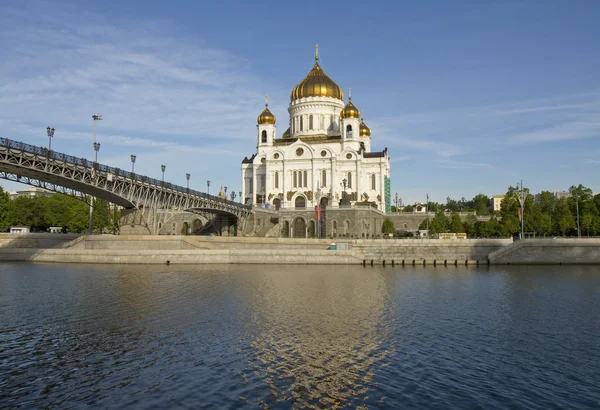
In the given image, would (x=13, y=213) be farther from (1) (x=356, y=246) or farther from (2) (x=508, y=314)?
(2) (x=508, y=314)

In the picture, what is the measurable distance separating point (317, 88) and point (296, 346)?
8039cm

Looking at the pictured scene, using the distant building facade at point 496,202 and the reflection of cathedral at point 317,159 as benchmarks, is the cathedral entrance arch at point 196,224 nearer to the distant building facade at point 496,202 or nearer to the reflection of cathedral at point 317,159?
the reflection of cathedral at point 317,159

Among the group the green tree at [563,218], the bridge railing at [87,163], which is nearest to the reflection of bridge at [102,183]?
the bridge railing at [87,163]

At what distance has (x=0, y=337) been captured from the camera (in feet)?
68.0

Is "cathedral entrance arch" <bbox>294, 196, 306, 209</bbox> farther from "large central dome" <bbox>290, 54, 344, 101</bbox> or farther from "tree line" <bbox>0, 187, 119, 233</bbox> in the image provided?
"tree line" <bbox>0, 187, 119, 233</bbox>

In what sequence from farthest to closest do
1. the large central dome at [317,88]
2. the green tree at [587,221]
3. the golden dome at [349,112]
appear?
the large central dome at [317,88]
the golden dome at [349,112]
the green tree at [587,221]

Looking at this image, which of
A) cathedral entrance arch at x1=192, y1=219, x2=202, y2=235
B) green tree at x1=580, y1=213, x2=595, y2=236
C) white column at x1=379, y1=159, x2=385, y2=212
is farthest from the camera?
cathedral entrance arch at x1=192, y1=219, x2=202, y2=235

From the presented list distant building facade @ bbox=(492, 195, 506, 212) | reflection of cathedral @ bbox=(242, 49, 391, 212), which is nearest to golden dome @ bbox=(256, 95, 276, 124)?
reflection of cathedral @ bbox=(242, 49, 391, 212)

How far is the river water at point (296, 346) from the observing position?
1483 cm

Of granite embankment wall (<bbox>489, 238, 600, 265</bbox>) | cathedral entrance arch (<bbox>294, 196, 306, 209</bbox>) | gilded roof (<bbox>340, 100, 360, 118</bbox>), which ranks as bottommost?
granite embankment wall (<bbox>489, 238, 600, 265</bbox>)

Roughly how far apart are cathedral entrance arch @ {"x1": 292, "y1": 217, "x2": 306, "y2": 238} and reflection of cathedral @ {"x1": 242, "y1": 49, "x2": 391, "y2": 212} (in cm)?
294

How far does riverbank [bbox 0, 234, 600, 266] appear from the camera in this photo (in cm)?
5584

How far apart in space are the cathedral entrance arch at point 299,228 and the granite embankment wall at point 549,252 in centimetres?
3223

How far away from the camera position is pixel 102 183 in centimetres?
5391
